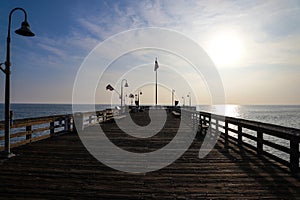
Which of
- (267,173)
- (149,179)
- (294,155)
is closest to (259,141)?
(294,155)

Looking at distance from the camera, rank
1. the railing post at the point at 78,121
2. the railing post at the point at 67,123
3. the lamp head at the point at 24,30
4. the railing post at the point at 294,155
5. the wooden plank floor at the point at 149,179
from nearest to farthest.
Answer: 1. the wooden plank floor at the point at 149,179
2. the railing post at the point at 294,155
3. the lamp head at the point at 24,30
4. the railing post at the point at 67,123
5. the railing post at the point at 78,121

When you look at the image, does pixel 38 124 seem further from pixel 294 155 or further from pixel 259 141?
pixel 294 155

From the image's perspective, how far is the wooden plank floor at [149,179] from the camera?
404 centimetres

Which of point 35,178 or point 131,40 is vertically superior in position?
point 131,40

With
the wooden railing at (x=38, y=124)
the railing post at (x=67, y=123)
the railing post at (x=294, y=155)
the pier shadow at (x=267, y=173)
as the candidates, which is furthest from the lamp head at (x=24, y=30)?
the railing post at (x=294, y=155)

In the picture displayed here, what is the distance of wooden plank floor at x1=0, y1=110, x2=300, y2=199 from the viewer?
404 centimetres

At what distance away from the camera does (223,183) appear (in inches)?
181

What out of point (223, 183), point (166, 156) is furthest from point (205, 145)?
point (223, 183)

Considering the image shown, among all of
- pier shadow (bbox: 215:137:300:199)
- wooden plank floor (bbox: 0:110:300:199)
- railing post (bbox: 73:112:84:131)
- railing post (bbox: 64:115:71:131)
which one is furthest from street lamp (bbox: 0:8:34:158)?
pier shadow (bbox: 215:137:300:199)

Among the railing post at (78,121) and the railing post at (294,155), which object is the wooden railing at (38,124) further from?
the railing post at (294,155)

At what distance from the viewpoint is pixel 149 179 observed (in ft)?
16.0

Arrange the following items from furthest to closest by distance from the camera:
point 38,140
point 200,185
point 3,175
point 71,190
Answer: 1. point 38,140
2. point 3,175
3. point 200,185
4. point 71,190

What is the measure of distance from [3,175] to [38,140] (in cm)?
498

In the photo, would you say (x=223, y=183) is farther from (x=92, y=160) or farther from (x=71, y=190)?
(x=92, y=160)
